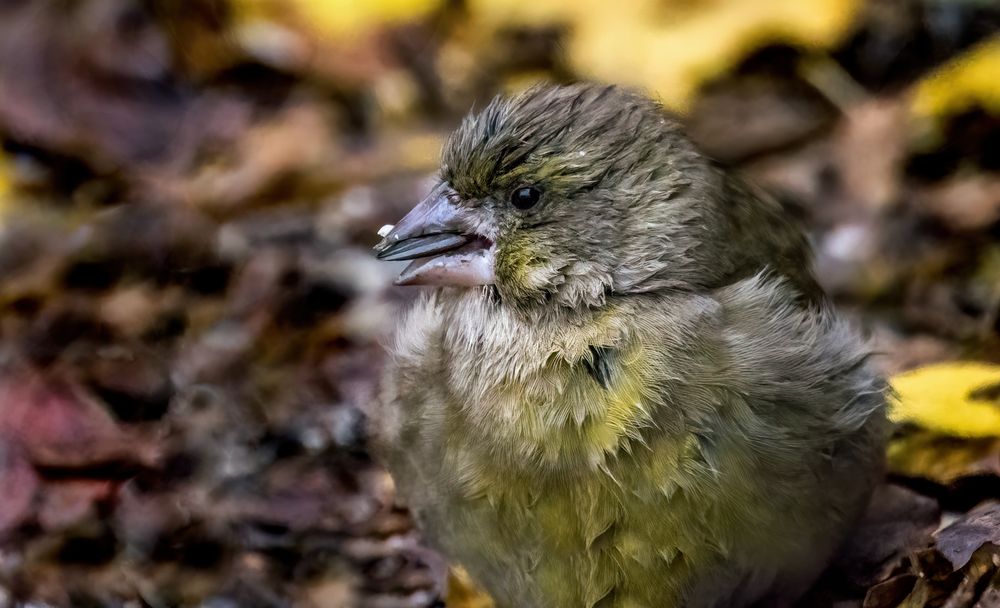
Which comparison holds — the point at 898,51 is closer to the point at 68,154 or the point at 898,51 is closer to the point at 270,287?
the point at 270,287

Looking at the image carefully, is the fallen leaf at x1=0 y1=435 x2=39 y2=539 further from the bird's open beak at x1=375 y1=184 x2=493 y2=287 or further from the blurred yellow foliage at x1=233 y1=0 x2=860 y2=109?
the blurred yellow foliage at x1=233 y1=0 x2=860 y2=109

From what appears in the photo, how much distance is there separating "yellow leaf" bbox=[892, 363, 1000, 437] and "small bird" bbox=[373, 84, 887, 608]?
44 cm

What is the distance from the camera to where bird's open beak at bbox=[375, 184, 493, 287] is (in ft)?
8.95

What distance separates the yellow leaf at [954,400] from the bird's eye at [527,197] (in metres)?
1.15

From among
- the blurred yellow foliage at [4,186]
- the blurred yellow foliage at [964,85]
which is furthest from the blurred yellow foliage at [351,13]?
the blurred yellow foliage at [964,85]

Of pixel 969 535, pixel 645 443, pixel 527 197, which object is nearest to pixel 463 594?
pixel 645 443

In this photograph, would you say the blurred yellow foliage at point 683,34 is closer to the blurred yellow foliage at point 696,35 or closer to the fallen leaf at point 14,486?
the blurred yellow foliage at point 696,35

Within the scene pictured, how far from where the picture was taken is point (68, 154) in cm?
483

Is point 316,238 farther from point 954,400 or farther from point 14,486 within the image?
point 954,400

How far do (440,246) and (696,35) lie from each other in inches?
91.5

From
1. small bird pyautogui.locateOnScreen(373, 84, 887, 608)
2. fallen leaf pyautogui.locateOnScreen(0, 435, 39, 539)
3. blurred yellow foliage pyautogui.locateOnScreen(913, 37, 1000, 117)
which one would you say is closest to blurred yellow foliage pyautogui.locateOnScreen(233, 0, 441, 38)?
blurred yellow foliage pyautogui.locateOnScreen(913, 37, 1000, 117)

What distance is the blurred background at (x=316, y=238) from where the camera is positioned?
3.34m

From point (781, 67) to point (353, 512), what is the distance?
252 cm

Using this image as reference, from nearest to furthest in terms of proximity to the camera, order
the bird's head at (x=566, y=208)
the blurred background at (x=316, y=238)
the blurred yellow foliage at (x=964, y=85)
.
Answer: the bird's head at (x=566, y=208), the blurred background at (x=316, y=238), the blurred yellow foliage at (x=964, y=85)
